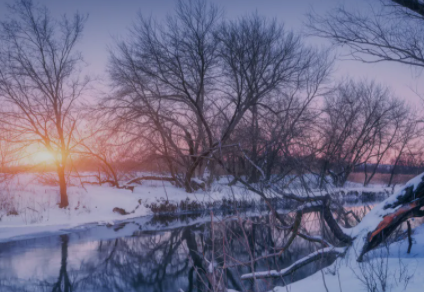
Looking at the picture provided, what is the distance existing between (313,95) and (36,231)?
14890 mm

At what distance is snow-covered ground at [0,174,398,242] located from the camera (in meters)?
13.3

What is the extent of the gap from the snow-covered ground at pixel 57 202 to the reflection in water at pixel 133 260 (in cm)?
150

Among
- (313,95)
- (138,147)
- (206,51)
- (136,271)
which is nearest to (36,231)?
(136,271)

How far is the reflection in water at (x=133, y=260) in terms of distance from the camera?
7.39 meters

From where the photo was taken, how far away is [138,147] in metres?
19.2

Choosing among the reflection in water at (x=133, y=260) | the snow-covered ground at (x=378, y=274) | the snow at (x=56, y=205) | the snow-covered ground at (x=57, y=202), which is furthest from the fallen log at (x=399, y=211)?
the snow at (x=56, y=205)

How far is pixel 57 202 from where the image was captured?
50.6 ft

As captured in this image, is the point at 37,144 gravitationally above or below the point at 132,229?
above

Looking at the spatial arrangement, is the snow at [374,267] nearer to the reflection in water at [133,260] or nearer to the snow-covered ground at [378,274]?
the snow-covered ground at [378,274]

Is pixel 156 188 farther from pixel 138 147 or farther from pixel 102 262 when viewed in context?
pixel 102 262

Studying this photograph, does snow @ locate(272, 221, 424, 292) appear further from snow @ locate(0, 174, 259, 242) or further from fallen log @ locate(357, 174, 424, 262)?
snow @ locate(0, 174, 259, 242)

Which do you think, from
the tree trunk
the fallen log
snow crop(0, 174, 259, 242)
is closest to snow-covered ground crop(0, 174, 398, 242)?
snow crop(0, 174, 259, 242)

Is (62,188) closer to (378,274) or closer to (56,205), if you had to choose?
(56,205)

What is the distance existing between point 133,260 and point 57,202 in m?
7.54
